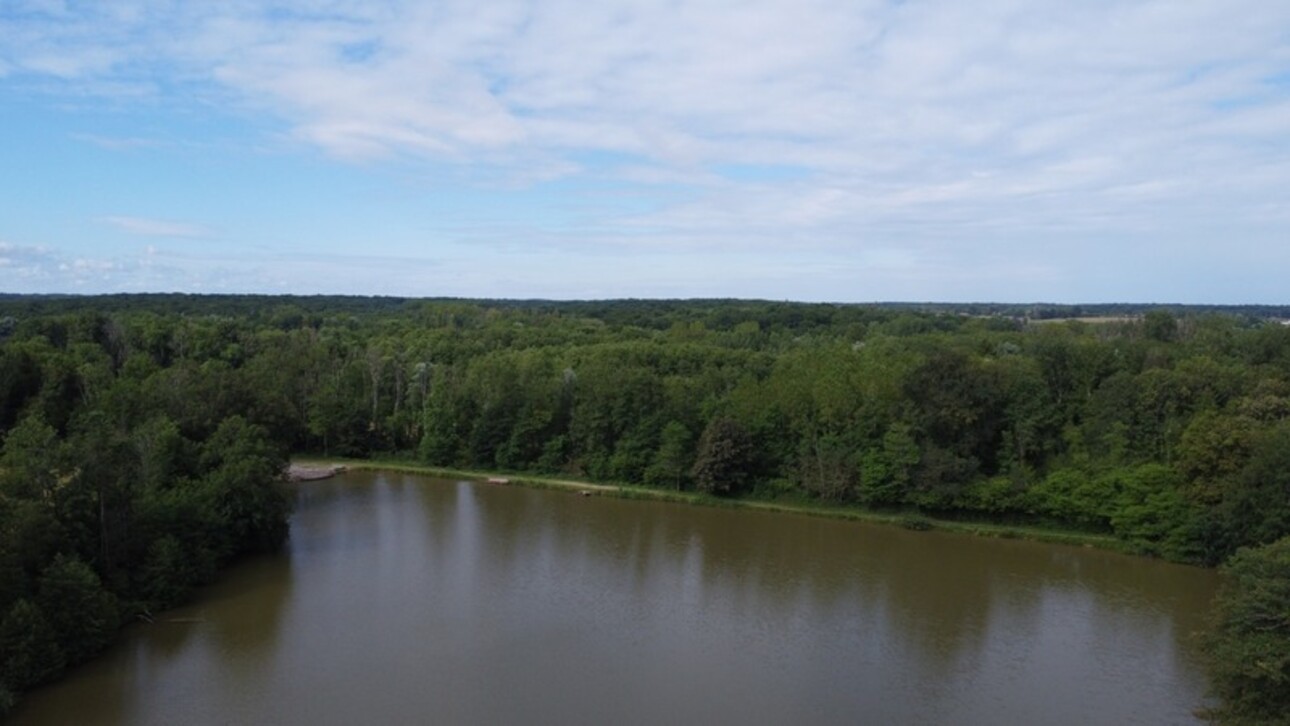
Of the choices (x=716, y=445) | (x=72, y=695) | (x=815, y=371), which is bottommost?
(x=72, y=695)

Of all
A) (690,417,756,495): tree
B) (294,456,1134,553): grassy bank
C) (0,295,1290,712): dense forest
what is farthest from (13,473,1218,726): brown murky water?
(690,417,756,495): tree

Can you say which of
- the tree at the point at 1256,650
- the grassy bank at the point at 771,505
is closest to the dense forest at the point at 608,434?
the grassy bank at the point at 771,505

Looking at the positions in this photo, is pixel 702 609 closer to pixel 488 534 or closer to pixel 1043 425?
pixel 488 534

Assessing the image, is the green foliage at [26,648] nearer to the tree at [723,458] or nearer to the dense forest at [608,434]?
the dense forest at [608,434]

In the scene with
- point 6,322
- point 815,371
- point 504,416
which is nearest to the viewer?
point 815,371

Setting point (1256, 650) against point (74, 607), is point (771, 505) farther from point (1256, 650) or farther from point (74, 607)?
point (74, 607)

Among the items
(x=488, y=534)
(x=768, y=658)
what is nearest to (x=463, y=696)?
(x=768, y=658)

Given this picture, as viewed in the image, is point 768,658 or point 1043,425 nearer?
point 768,658
